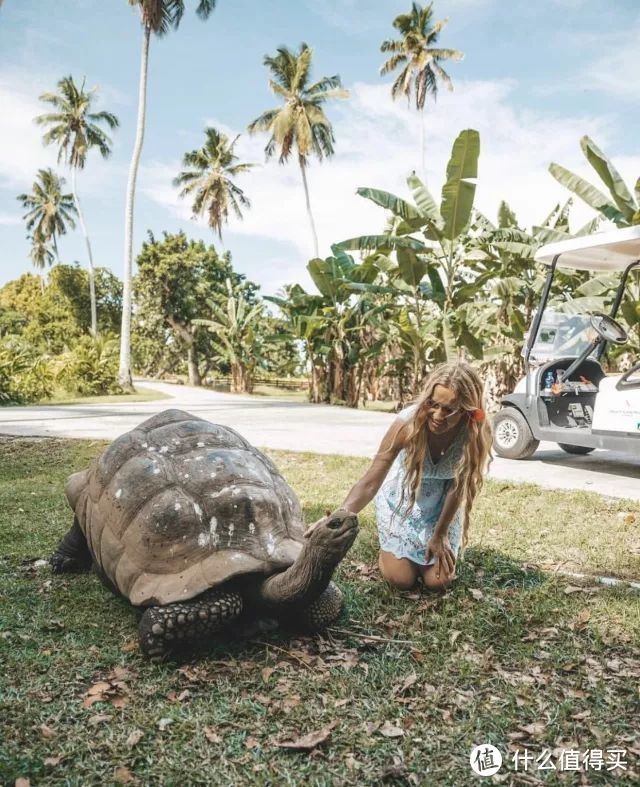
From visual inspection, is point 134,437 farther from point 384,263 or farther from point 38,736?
point 384,263

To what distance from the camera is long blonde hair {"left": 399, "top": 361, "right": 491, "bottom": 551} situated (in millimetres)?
3666

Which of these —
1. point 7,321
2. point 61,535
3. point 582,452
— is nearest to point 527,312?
point 582,452

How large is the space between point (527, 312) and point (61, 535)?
13037 mm

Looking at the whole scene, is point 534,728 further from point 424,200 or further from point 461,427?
point 424,200

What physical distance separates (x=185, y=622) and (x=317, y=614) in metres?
0.69

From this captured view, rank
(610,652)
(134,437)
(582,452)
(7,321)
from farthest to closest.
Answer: (7,321) < (582,452) < (134,437) < (610,652)

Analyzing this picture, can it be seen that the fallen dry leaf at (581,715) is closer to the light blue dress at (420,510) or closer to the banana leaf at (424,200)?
the light blue dress at (420,510)

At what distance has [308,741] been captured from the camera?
98.6 inches

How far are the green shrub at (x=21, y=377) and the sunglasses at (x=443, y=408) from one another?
17.8 meters

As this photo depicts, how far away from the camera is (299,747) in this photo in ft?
8.11

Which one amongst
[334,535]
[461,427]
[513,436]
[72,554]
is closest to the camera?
[334,535]

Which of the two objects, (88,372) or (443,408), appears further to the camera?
(88,372)

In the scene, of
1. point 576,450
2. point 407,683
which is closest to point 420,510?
point 407,683

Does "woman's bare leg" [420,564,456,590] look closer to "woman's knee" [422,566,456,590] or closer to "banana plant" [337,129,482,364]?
"woman's knee" [422,566,456,590]
